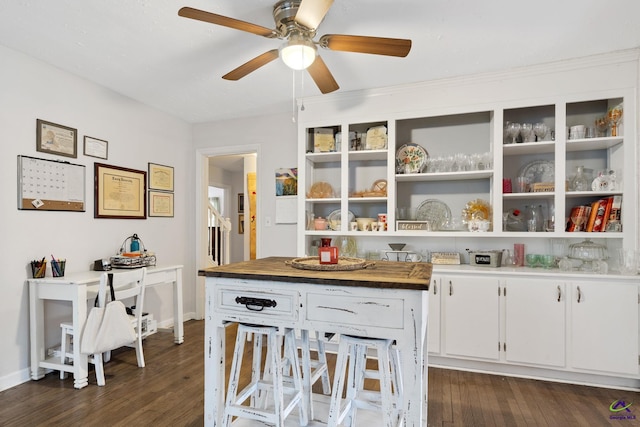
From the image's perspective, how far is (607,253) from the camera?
9.31 feet

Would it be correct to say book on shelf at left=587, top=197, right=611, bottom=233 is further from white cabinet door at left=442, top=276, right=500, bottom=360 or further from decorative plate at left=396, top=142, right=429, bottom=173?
decorative plate at left=396, top=142, right=429, bottom=173

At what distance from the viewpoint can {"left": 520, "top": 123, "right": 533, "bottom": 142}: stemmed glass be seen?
9.70 ft

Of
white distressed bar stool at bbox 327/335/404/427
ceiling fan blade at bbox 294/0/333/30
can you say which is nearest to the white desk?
white distressed bar stool at bbox 327/335/404/427

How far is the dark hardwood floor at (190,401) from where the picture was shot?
84.4 inches

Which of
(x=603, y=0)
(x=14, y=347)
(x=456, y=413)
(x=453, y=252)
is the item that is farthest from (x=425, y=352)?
(x=14, y=347)

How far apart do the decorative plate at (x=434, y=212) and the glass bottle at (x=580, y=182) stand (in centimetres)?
99

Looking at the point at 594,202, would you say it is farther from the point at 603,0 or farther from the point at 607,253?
the point at 603,0

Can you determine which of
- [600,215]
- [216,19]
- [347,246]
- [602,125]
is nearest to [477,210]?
[600,215]

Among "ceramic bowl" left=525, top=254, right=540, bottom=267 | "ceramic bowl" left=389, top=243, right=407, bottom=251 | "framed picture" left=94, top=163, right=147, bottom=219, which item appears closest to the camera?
"ceramic bowl" left=525, top=254, right=540, bottom=267

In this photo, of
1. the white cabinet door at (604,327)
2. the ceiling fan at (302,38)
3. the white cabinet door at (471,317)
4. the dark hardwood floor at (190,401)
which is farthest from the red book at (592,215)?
the ceiling fan at (302,38)

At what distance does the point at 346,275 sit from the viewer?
5.27 ft

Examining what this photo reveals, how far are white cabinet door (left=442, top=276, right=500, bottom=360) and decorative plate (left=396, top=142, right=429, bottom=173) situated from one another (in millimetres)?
1036

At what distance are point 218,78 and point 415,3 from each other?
5.83ft

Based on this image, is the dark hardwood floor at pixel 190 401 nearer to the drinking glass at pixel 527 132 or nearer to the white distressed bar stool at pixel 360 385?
the white distressed bar stool at pixel 360 385
